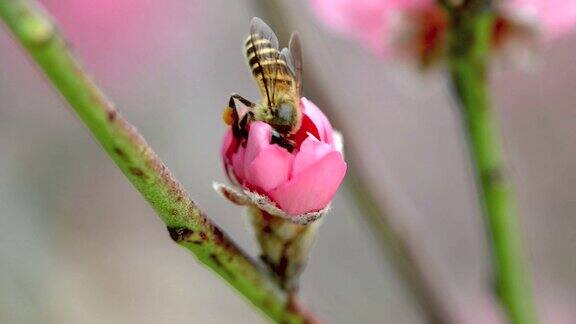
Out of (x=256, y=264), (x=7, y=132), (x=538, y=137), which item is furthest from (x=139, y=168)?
(x=538, y=137)

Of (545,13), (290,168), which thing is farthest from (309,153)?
(545,13)

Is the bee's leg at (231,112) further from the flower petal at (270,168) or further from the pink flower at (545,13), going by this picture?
the pink flower at (545,13)

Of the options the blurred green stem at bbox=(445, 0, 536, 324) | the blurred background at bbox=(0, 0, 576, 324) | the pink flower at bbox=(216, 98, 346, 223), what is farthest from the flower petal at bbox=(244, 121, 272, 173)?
the blurred background at bbox=(0, 0, 576, 324)

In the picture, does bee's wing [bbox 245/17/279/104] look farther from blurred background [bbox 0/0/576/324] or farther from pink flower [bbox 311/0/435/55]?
blurred background [bbox 0/0/576/324]

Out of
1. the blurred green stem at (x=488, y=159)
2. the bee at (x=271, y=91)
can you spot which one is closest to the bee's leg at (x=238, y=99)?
the bee at (x=271, y=91)

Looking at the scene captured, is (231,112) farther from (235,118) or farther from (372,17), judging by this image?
(372,17)

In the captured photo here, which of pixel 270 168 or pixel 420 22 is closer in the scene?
pixel 270 168
